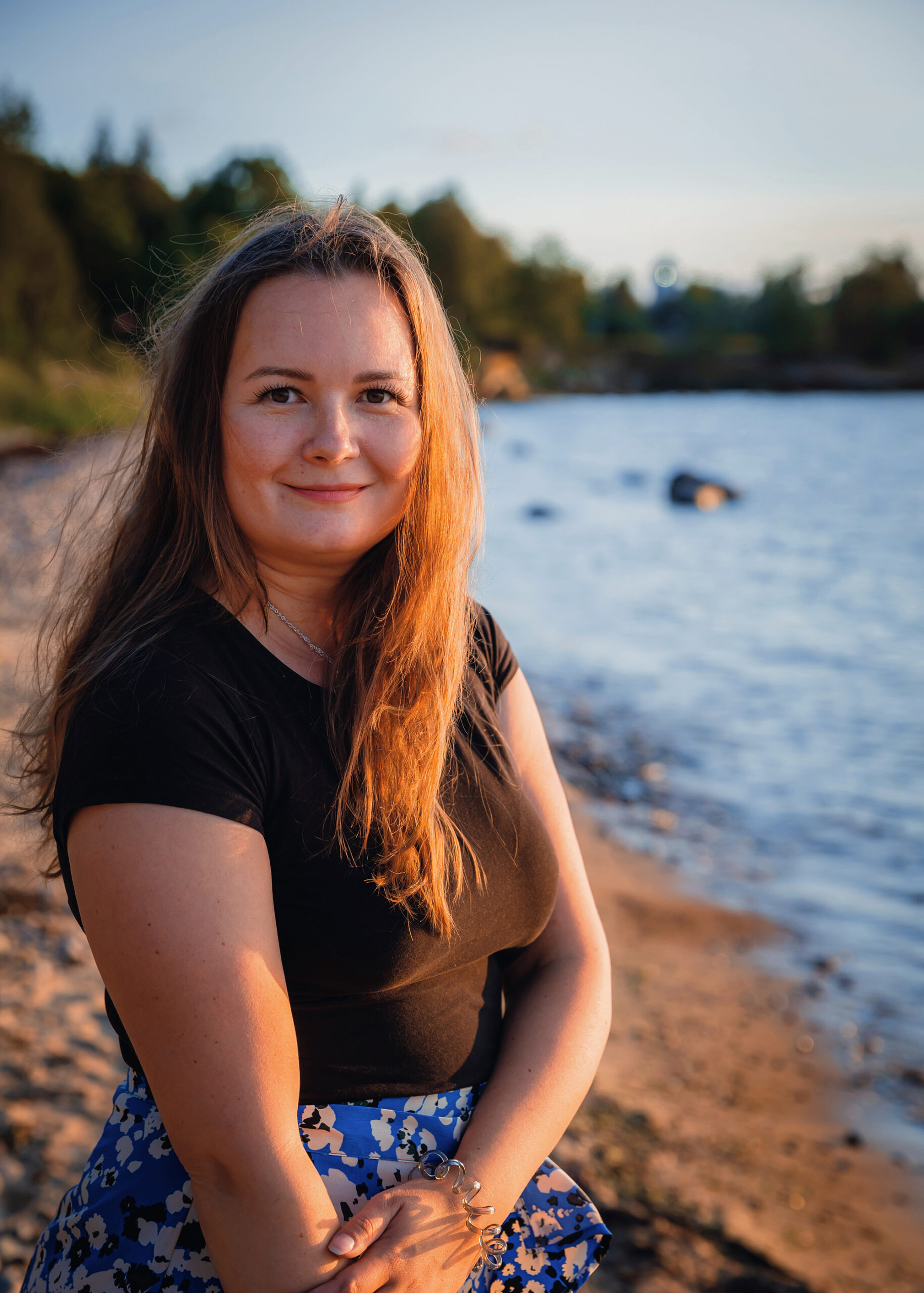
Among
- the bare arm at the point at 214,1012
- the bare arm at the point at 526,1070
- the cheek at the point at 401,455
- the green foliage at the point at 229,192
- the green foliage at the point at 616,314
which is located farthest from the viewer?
the green foliage at the point at 616,314

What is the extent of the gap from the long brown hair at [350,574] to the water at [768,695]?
0.54 meters

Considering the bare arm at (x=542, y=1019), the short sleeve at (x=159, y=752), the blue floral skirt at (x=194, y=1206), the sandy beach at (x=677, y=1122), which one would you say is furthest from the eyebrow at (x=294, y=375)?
the sandy beach at (x=677, y=1122)

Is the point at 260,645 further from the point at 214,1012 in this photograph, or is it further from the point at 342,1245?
the point at 342,1245

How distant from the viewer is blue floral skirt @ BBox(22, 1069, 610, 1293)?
138cm

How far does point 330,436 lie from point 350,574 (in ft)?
1.00

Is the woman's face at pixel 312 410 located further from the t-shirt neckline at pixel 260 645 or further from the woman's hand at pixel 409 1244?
the woman's hand at pixel 409 1244

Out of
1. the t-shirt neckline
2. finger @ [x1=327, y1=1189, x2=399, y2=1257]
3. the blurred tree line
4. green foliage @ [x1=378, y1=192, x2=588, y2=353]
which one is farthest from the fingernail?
green foliage @ [x1=378, y1=192, x2=588, y2=353]

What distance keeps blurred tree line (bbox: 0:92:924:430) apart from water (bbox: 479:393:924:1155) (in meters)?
11.4

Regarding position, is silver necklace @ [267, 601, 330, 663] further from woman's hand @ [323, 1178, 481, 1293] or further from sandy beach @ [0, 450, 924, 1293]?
sandy beach @ [0, 450, 924, 1293]

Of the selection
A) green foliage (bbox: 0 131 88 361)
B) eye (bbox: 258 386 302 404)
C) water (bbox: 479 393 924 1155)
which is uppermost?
green foliage (bbox: 0 131 88 361)

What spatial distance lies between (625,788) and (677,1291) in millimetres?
4456

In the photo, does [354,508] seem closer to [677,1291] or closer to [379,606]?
[379,606]

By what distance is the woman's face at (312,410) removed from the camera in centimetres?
149

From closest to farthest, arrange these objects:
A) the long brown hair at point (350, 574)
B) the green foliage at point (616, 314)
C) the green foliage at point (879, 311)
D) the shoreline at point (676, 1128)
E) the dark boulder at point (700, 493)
Answer: the long brown hair at point (350, 574) → the shoreline at point (676, 1128) → the dark boulder at point (700, 493) → the green foliage at point (879, 311) → the green foliage at point (616, 314)
